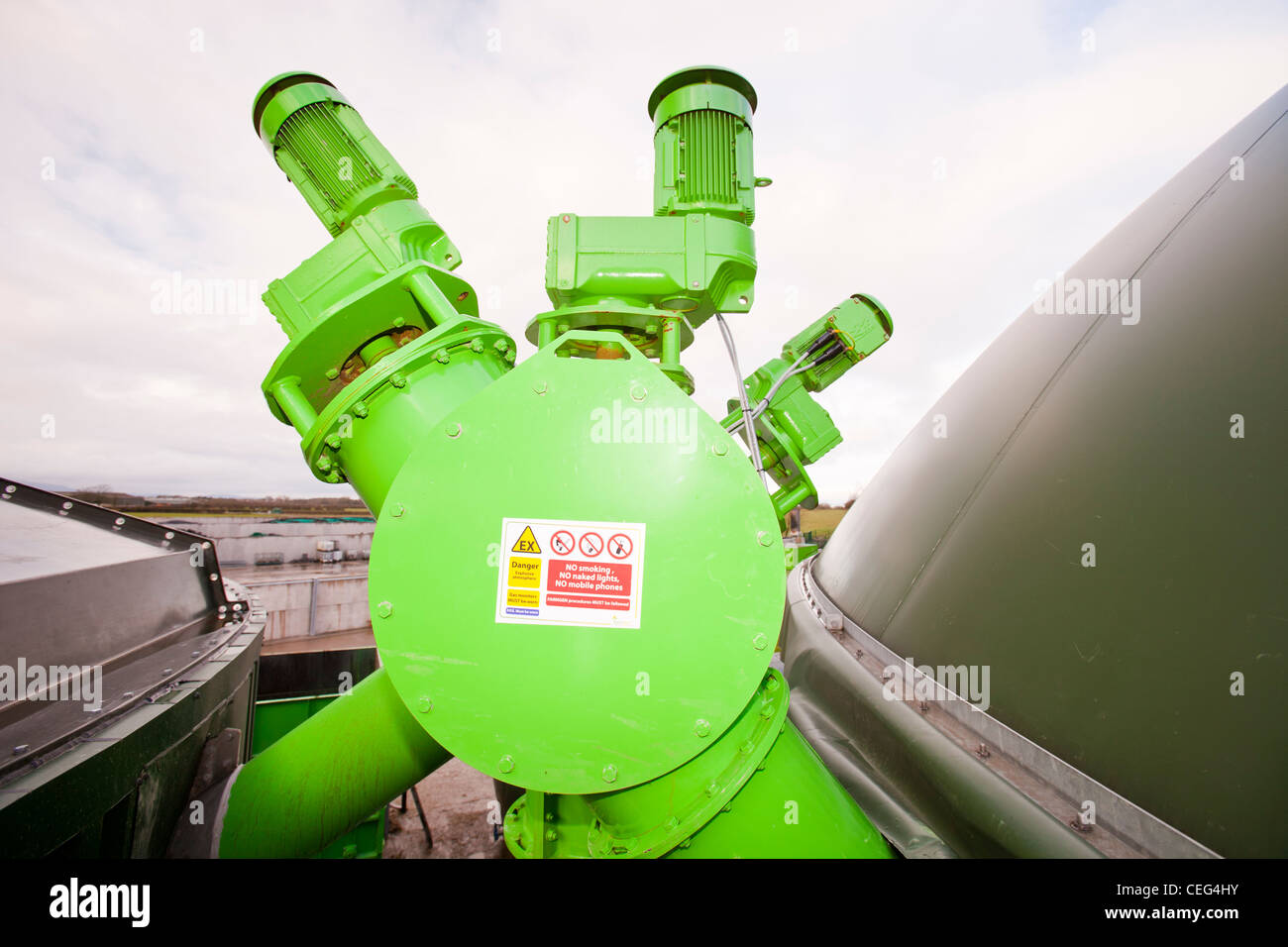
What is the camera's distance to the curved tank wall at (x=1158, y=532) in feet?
3.38

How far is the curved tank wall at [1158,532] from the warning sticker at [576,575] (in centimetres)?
101

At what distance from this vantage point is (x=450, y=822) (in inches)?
156

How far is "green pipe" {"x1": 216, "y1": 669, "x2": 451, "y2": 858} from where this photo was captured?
61.7 inches

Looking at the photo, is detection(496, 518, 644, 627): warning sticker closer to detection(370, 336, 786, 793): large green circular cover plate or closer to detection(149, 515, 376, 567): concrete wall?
detection(370, 336, 786, 793): large green circular cover plate

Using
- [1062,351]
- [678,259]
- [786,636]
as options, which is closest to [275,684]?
[786,636]

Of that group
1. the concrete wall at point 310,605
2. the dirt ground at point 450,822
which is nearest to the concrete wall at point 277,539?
the concrete wall at point 310,605

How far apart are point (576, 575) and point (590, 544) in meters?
0.07
